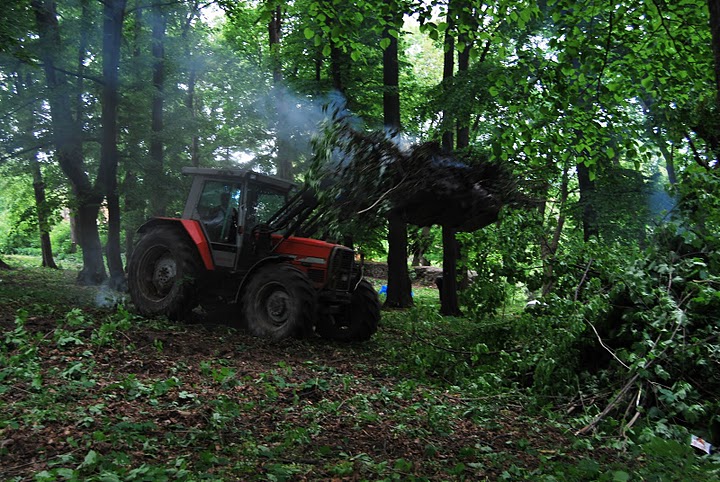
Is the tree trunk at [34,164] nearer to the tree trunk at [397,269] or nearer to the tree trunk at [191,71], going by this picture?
the tree trunk at [191,71]

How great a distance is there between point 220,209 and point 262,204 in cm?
69

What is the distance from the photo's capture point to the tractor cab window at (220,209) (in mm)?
8977

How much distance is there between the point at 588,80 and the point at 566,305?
308 cm

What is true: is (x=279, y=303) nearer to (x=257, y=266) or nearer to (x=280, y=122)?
(x=257, y=266)

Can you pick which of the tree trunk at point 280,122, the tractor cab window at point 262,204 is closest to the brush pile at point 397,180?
the tractor cab window at point 262,204

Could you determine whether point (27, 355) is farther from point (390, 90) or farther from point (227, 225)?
point (390, 90)

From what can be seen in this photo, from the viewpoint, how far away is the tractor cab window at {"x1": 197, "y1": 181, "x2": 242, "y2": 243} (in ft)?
29.5

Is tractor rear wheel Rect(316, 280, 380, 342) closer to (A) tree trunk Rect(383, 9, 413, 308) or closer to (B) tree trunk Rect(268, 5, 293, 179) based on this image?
(A) tree trunk Rect(383, 9, 413, 308)

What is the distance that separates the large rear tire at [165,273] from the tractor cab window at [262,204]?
41.9 inches

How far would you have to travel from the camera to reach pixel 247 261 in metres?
8.85

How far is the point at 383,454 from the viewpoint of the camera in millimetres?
4180

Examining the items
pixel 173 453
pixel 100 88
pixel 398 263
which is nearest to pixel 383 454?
pixel 173 453

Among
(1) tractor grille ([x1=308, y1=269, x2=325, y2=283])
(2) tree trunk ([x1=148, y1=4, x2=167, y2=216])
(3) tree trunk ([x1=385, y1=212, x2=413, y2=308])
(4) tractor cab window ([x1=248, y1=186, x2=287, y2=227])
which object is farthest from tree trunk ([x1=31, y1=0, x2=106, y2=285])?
(1) tractor grille ([x1=308, y1=269, x2=325, y2=283])

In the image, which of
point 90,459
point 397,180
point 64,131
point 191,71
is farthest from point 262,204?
point 191,71
